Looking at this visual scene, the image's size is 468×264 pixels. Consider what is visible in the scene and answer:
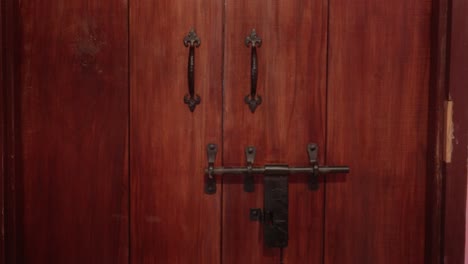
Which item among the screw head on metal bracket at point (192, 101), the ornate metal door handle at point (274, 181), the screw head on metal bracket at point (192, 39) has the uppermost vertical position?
the screw head on metal bracket at point (192, 39)

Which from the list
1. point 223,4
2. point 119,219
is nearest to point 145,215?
point 119,219

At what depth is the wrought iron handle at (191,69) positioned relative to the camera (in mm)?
1004

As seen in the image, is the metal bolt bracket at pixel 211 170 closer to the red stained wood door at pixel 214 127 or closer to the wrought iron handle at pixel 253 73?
the red stained wood door at pixel 214 127

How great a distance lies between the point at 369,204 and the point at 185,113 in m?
0.46

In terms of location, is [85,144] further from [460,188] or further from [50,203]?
[460,188]

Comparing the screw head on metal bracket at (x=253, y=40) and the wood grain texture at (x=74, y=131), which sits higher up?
the screw head on metal bracket at (x=253, y=40)

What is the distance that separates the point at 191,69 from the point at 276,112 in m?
0.21

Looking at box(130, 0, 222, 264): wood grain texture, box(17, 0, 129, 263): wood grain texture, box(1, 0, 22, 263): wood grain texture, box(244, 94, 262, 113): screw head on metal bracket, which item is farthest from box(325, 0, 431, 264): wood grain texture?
box(1, 0, 22, 263): wood grain texture

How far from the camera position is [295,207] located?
1055 mm

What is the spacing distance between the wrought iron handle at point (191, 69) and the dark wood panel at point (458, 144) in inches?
20.9

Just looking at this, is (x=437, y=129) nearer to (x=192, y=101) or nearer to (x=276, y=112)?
(x=276, y=112)

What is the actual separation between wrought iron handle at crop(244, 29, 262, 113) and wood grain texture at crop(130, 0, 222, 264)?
64mm

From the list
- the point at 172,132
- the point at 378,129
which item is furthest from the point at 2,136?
the point at 378,129

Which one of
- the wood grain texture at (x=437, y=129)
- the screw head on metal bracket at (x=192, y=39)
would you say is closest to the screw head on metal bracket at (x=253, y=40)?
the screw head on metal bracket at (x=192, y=39)
